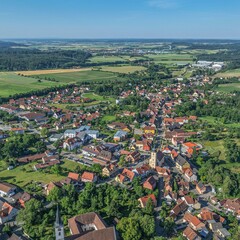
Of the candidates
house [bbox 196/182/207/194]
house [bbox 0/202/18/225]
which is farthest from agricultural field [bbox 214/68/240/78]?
house [bbox 0/202/18/225]

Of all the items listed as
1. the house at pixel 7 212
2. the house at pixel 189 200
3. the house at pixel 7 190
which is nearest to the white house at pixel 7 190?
the house at pixel 7 190

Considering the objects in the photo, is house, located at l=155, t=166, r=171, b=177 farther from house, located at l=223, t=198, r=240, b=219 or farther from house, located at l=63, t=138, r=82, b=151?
house, located at l=63, t=138, r=82, b=151

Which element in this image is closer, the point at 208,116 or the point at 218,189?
the point at 218,189

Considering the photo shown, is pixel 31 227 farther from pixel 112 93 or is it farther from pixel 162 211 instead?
pixel 112 93

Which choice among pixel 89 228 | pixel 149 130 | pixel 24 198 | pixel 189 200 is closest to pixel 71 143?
pixel 149 130

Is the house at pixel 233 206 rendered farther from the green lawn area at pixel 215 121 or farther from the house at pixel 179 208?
the green lawn area at pixel 215 121

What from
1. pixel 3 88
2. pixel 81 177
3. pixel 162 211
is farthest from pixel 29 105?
pixel 162 211

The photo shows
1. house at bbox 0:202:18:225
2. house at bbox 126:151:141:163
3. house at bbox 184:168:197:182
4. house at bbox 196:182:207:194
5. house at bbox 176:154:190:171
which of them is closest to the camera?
house at bbox 0:202:18:225
